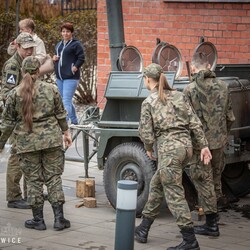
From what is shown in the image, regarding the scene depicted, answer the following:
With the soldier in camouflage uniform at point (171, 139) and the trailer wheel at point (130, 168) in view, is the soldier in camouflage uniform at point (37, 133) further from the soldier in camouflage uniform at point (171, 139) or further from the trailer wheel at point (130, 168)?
the soldier in camouflage uniform at point (171, 139)

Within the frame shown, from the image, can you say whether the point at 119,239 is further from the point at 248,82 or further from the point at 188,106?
the point at 248,82

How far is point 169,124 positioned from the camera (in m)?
8.25

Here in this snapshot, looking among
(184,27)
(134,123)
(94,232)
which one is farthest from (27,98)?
(184,27)

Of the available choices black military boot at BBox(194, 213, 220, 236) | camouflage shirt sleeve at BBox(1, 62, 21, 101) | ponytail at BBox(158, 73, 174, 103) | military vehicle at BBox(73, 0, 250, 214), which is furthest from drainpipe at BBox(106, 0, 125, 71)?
black military boot at BBox(194, 213, 220, 236)

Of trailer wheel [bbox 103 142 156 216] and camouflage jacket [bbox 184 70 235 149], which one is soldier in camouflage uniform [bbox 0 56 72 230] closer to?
trailer wheel [bbox 103 142 156 216]

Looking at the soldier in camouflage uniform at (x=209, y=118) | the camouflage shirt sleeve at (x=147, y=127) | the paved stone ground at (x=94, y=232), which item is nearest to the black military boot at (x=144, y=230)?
the paved stone ground at (x=94, y=232)

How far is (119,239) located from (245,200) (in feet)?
14.0

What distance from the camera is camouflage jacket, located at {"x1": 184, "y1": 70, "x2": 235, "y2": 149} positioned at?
9.03 m

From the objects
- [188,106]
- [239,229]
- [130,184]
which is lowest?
[239,229]

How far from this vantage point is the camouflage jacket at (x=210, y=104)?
9.03 m

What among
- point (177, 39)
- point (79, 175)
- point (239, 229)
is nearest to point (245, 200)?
point (239, 229)

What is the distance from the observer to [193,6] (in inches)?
541

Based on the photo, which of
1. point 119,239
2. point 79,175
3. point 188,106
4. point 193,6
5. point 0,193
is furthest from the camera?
point 193,6

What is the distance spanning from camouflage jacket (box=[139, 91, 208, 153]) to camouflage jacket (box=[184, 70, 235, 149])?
68 centimetres
